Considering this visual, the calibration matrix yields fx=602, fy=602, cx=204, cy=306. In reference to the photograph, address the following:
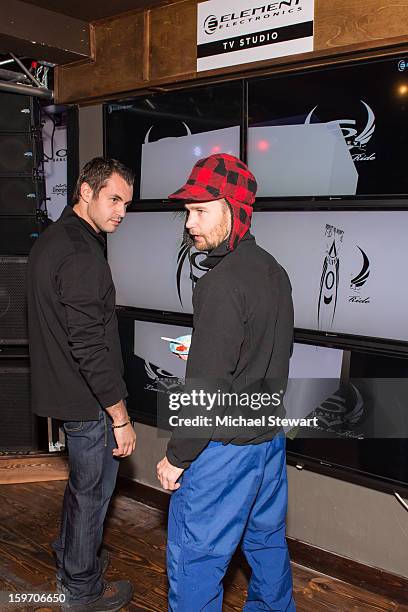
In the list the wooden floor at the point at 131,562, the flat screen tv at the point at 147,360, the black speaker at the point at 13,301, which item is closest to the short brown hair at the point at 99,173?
the flat screen tv at the point at 147,360

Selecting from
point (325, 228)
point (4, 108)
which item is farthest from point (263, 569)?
point (4, 108)

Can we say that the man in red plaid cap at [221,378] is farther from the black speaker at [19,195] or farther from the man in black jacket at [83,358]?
the black speaker at [19,195]

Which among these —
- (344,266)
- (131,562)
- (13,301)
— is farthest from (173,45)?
(131,562)

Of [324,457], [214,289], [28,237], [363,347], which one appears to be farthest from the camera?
[28,237]

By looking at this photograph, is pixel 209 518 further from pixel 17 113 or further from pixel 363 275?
pixel 17 113

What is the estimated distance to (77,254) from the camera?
2.27m

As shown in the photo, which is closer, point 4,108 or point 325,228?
point 325,228

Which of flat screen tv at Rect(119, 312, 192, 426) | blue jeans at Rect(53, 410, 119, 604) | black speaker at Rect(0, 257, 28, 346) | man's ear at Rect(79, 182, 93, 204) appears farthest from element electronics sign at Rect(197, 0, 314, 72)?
blue jeans at Rect(53, 410, 119, 604)

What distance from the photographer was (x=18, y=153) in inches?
152

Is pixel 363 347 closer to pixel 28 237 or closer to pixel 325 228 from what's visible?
pixel 325 228

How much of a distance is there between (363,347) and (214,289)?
3.97 feet

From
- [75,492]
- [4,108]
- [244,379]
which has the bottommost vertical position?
[75,492]

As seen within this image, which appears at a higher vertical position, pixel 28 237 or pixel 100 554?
pixel 28 237

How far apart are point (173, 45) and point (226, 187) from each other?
1.69m
